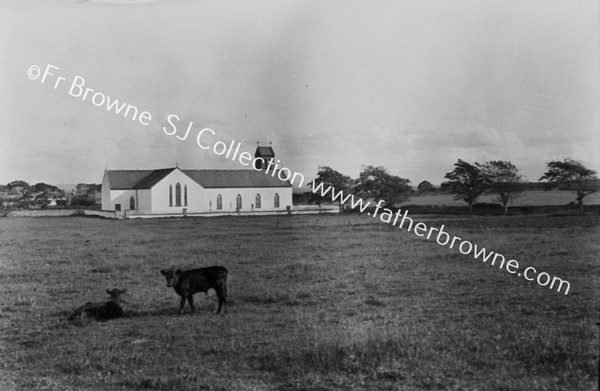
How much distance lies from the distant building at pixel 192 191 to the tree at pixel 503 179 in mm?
2525

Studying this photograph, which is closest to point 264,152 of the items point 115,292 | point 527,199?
point 115,292

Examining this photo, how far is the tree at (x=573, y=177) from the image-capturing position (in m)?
5.38

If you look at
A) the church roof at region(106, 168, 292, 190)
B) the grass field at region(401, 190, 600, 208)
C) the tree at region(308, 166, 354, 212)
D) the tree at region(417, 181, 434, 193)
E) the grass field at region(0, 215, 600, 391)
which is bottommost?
the grass field at region(0, 215, 600, 391)

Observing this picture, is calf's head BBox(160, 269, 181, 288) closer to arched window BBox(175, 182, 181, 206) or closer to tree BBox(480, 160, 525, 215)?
arched window BBox(175, 182, 181, 206)

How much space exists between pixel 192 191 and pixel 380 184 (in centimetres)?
310

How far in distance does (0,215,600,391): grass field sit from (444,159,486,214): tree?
1.30 ft

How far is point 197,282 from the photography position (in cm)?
573

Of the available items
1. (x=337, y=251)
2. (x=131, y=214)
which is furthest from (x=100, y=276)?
(x=337, y=251)

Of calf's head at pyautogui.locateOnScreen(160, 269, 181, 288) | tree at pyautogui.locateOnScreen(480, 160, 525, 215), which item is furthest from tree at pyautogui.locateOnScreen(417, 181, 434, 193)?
calf's head at pyautogui.locateOnScreen(160, 269, 181, 288)

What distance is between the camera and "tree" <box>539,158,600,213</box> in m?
5.38

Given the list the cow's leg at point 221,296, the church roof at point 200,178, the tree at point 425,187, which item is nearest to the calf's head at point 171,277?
the cow's leg at point 221,296

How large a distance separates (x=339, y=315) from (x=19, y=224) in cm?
491

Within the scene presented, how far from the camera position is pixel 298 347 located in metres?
4.66

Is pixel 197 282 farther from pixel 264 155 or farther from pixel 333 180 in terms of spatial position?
pixel 333 180
